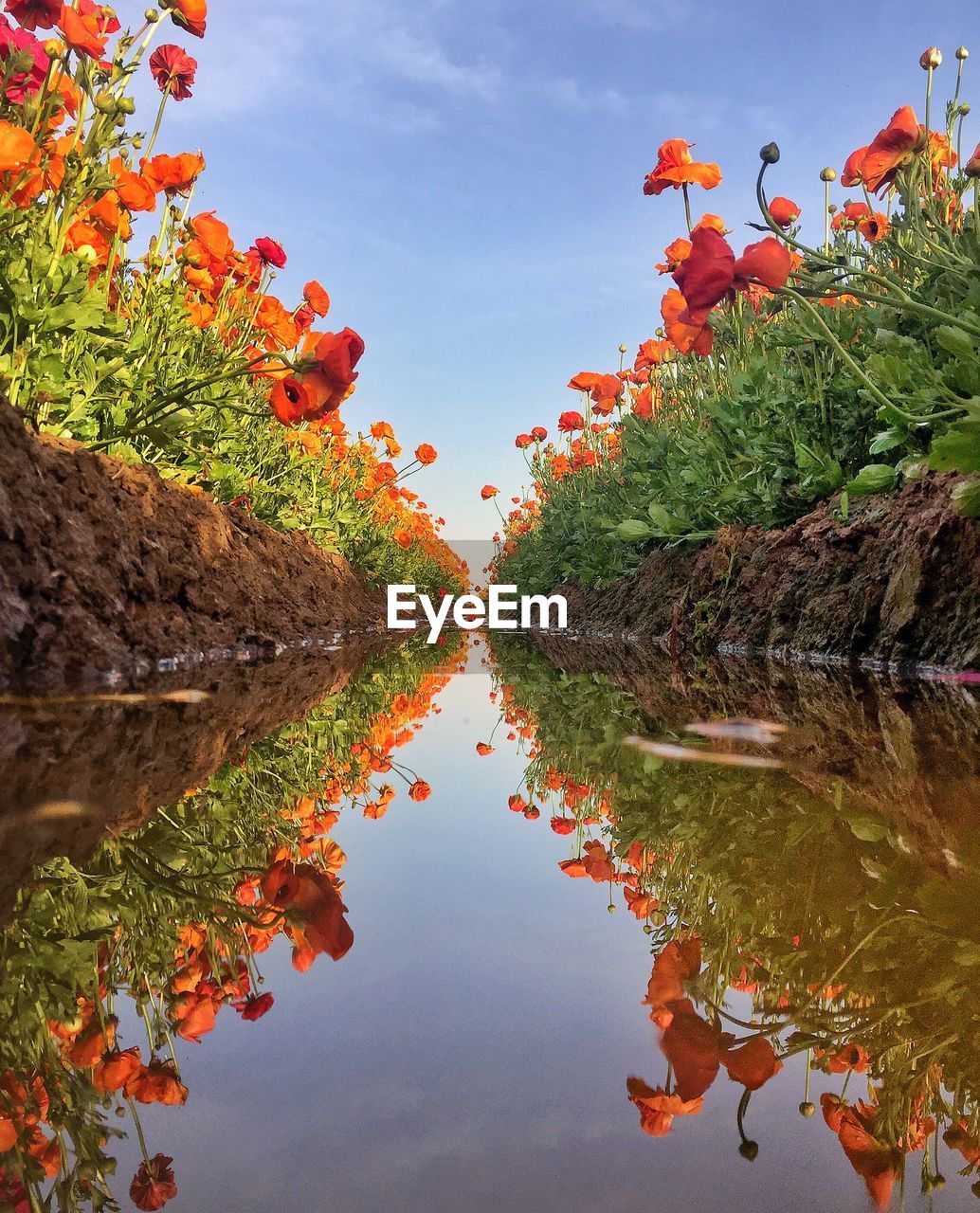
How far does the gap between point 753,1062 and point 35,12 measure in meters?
3.55

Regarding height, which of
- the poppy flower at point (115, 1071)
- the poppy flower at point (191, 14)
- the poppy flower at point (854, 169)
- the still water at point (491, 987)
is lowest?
the poppy flower at point (115, 1071)

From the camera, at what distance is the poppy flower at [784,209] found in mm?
4867

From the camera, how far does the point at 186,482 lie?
519cm

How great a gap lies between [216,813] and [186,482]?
423 cm

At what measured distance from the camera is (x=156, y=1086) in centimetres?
53

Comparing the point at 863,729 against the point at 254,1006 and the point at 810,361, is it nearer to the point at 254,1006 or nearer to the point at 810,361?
the point at 254,1006

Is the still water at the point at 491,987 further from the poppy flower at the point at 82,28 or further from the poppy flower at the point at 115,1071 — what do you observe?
the poppy flower at the point at 82,28

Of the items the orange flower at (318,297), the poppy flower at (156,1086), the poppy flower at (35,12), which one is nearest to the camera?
the poppy flower at (156,1086)

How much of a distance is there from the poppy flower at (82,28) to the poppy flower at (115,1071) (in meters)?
3.36

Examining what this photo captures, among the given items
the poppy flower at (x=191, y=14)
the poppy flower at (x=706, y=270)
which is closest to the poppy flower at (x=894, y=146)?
the poppy flower at (x=706, y=270)

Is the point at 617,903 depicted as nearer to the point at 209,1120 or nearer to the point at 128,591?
the point at 209,1120

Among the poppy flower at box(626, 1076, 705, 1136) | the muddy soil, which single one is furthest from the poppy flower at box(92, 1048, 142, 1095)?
the muddy soil

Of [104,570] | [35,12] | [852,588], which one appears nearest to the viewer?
[35,12]

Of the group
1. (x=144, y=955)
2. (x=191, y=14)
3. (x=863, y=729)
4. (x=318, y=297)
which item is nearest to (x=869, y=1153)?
(x=144, y=955)
